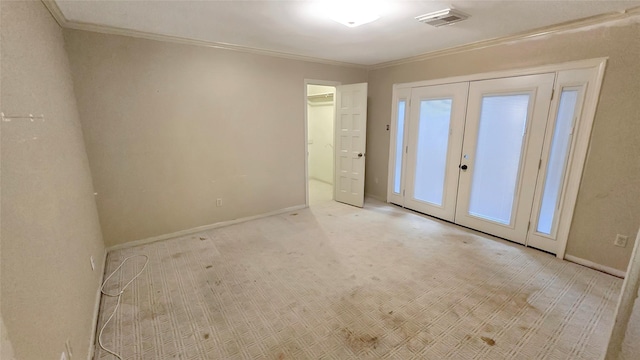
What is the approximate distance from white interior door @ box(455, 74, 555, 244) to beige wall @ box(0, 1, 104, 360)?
424 cm

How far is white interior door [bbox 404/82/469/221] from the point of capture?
3.84m

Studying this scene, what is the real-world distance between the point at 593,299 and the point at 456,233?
58.1 inches

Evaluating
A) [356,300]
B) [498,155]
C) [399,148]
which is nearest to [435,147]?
[399,148]

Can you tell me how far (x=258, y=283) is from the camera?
260cm

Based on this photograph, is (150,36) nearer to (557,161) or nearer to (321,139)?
(321,139)

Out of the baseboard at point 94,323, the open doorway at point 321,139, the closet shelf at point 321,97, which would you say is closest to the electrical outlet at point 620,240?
the open doorway at point 321,139

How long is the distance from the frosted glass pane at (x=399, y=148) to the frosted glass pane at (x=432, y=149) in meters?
0.33

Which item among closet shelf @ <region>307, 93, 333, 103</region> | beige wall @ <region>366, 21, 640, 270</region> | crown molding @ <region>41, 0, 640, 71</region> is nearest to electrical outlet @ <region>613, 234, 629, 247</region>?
beige wall @ <region>366, 21, 640, 270</region>

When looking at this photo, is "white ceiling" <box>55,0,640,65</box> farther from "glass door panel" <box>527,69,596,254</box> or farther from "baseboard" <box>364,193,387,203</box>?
"baseboard" <box>364,193,387,203</box>

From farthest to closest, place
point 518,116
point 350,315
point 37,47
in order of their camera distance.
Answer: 1. point 518,116
2. point 350,315
3. point 37,47

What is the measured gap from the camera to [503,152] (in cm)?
342

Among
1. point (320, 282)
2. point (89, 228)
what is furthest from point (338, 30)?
point (89, 228)

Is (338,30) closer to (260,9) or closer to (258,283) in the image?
(260,9)

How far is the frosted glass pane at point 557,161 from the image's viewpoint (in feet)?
9.38
